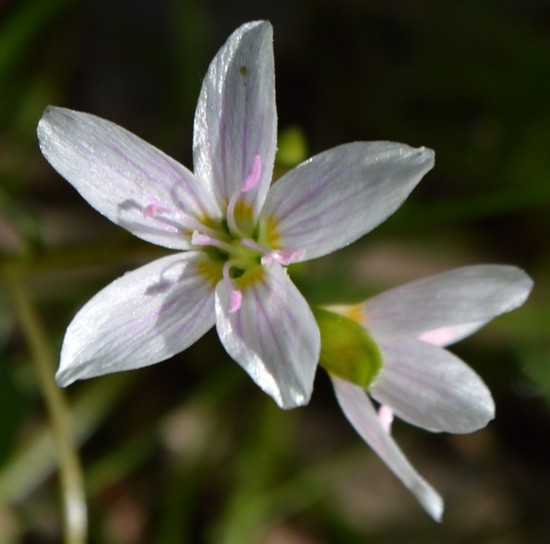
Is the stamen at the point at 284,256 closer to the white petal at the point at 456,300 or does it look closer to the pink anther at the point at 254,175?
the pink anther at the point at 254,175

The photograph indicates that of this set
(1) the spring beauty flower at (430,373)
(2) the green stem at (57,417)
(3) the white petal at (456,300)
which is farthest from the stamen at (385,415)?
(2) the green stem at (57,417)

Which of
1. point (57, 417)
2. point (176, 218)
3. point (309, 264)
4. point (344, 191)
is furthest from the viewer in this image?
point (309, 264)

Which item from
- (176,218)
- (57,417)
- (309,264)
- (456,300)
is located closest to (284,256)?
(176,218)

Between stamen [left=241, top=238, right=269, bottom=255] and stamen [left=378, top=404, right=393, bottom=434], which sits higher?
stamen [left=241, top=238, right=269, bottom=255]

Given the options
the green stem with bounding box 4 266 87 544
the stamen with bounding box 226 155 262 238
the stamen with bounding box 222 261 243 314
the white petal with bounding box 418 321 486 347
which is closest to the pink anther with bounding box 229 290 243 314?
the stamen with bounding box 222 261 243 314

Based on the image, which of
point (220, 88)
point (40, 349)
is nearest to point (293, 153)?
point (220, 88)

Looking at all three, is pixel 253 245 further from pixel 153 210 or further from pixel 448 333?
pixel 448 333

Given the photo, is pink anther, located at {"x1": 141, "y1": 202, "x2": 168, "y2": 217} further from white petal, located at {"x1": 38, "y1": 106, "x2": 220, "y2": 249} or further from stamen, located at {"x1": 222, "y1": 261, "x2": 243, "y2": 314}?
stamen, located at {"x1": 222, "y1": 261, "x2": 243, "y2": 314}
